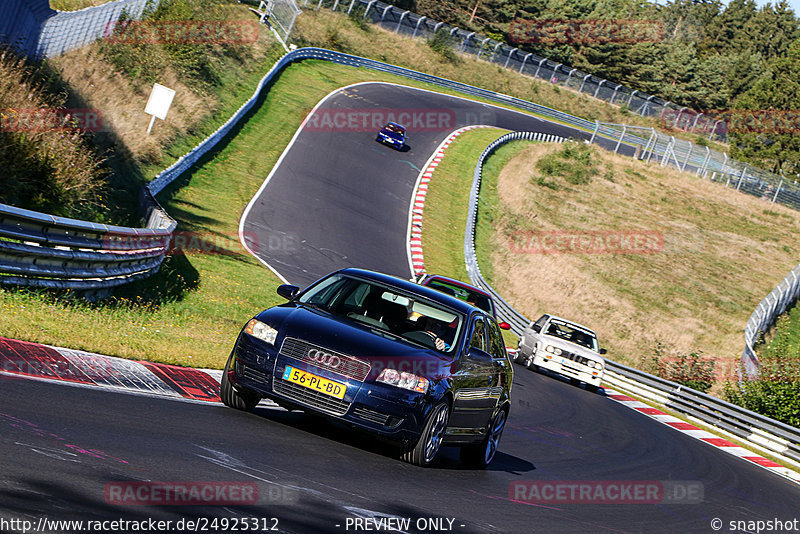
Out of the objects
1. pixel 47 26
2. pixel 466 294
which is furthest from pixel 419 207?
pixel 47 26

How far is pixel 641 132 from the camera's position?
59.7 meters

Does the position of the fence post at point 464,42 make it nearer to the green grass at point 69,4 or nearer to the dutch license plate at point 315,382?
the green grass at point 69,4

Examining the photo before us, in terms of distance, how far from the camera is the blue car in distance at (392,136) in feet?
146

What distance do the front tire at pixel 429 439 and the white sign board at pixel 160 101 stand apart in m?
18.9

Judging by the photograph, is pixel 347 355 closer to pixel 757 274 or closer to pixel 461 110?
pixel 757 274

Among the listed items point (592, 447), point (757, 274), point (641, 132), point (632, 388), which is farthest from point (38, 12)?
point (641, 132)

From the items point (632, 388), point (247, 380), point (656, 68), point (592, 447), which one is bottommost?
point (632, 388)

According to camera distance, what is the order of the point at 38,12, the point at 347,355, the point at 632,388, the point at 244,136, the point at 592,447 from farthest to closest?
1. the point at 244,136
2. the point at 632,388
3. the point at 38,12
4. the point at 592,447
5. the point at 347,355

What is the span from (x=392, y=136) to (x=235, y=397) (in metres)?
36.3

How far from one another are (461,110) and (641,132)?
11521 mm

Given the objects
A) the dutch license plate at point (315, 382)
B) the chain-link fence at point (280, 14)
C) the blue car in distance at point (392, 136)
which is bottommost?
the blue car in distance at point (392, 136)

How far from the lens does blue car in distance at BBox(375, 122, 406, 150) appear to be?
44.5 meters

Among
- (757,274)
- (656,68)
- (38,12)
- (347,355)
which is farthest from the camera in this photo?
(656,68)

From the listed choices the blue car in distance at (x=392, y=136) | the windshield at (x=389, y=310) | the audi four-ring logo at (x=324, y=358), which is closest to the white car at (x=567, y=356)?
the windshield at (x=389, y=310)
